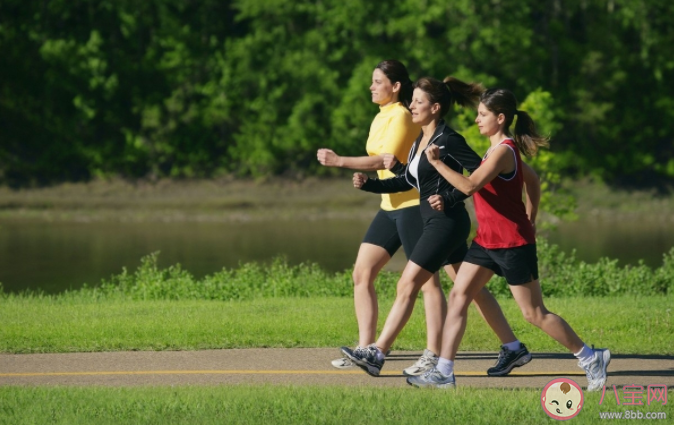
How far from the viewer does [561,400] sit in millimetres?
7066

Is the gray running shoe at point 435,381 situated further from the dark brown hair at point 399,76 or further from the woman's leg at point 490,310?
the dark brown hair at point 399,76

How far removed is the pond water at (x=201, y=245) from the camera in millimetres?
20766

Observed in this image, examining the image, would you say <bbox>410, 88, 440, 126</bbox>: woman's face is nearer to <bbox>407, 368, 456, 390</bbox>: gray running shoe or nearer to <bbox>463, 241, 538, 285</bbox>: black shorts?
<bbox>463, 241, 538, 285</bbox>: black shorts

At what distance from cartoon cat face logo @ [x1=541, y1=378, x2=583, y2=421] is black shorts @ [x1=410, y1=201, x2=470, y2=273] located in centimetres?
110

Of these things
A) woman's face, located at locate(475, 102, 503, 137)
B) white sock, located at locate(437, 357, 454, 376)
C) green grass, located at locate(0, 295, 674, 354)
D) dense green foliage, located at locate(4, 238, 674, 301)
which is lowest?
dense green foliage, located at locate(4, 238, 674, 301)

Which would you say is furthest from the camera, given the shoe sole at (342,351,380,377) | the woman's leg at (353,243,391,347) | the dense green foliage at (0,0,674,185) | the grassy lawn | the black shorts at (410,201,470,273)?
the dense green foliage at (0,0,674,185)

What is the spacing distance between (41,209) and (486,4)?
14.7 meters

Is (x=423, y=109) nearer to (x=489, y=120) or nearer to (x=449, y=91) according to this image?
(x=449, y=91)

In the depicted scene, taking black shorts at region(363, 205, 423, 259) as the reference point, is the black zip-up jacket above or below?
above

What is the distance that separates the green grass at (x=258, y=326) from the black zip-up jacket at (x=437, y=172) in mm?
1738

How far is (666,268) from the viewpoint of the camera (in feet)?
51.8

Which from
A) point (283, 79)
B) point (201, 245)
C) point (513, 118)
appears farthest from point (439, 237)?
point (283, 79)

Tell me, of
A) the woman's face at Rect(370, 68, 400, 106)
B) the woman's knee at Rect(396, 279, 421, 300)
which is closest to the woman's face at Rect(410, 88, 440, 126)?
the woman's face at Rect(370, 68, 400, 106)

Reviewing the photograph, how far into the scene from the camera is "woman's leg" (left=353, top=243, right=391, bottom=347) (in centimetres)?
837
